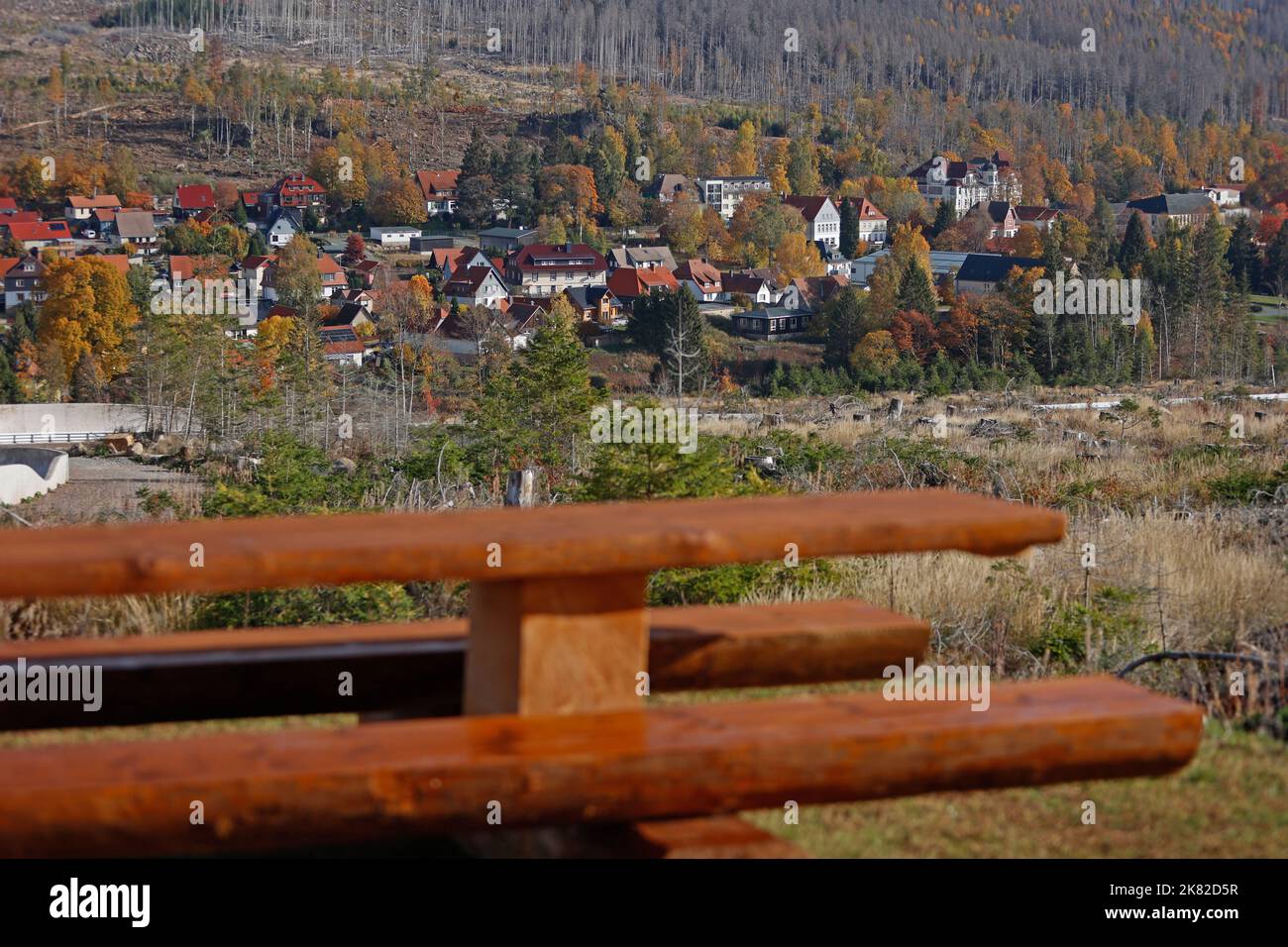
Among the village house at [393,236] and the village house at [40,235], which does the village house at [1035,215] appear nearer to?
the village house at [393,236]

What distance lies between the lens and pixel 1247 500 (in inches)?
266

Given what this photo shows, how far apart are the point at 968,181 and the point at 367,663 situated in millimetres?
100035

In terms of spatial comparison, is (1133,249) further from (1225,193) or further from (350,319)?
(1225,193)

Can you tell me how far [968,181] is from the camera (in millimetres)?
97875

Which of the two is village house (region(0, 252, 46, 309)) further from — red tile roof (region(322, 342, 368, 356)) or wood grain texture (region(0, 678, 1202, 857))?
wood grain texture (region(0, 678, 1202, 857))

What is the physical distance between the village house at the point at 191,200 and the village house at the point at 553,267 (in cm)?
2006

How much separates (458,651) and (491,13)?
476 ft

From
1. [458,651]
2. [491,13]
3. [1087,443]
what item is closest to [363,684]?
[458,651]

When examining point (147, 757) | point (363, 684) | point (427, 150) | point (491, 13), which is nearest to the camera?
point (147, 757)

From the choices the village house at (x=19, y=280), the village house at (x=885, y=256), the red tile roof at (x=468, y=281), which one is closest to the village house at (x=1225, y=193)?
the village house at (x=885, y=256)

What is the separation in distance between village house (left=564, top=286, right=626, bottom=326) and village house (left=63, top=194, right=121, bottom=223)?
101 ft

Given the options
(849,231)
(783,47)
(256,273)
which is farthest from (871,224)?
(783,47)
